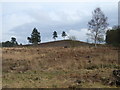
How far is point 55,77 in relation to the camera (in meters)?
12.8

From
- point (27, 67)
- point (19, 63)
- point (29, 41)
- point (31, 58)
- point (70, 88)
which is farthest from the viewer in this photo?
point (29, 41)

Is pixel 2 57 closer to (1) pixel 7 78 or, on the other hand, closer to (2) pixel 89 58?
(2) pixel 89 58

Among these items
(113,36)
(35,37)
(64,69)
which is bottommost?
(64,69)

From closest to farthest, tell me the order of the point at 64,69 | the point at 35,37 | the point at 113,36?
the point at 64,69 → the point at 113,36 → the point at 35,37

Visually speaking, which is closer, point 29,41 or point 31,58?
point 31,58

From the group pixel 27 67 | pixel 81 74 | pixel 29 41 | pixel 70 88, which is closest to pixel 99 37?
pixel 29 41

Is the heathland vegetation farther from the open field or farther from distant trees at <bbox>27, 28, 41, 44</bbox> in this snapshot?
distant trees at <bbox>27, 28, 41, 44</bbox>

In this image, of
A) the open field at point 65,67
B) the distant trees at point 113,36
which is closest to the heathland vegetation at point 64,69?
the open field at point 65,67

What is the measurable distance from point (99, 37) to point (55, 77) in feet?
94.2

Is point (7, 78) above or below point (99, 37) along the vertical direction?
below

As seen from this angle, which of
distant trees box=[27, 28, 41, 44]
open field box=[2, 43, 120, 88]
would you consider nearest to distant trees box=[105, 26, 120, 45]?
open field box=[2, 43, 120, 88]

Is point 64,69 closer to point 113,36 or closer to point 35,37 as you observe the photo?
point 113,36

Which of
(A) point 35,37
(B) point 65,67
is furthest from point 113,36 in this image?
(A) point 35,37

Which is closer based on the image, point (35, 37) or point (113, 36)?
point (113, 36)
